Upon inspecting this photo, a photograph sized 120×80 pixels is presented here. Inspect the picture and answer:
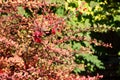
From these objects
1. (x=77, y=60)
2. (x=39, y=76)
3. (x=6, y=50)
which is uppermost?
(x=6, y=50)

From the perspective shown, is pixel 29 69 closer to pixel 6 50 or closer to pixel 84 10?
pixel 6 50

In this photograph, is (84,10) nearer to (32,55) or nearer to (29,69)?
(32,55)

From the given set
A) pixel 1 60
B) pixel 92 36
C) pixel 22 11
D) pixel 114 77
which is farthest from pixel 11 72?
pixel 114 77

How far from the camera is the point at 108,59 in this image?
6.46 m

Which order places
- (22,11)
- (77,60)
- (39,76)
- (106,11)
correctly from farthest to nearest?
(106,11)
(77,60)
(22,11)
(39,76)

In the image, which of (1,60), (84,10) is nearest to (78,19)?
(84,10)

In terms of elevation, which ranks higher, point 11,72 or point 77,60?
point 11,72

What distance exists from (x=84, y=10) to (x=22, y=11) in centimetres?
121

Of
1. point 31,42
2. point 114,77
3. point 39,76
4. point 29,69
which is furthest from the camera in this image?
point 114,77

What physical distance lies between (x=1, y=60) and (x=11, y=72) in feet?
0.77

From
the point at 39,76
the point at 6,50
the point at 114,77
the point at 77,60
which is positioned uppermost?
the point at 6,50

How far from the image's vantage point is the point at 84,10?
18.7 feet

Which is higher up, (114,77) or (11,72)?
(11,72)

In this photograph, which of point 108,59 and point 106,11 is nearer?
point 106,11
